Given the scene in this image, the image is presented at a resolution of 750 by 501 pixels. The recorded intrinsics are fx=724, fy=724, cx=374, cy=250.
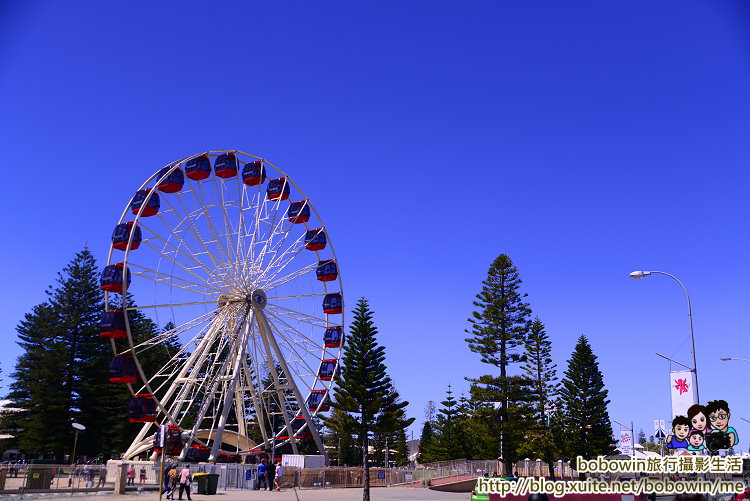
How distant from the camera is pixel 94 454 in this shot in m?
64.1

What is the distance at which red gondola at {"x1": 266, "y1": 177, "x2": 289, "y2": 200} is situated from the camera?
156 ft

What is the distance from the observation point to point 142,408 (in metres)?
40.1

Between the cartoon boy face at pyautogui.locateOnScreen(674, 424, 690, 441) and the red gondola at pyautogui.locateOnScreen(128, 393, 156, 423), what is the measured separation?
29.1 m

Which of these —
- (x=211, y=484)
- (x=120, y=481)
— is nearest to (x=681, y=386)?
(x=211, y=484)

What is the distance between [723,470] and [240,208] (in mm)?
33313

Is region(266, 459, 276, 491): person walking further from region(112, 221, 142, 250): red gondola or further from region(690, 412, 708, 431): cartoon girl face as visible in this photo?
region(690, 412, 708, 431): cartoon girl face

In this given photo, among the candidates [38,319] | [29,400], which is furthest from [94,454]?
[38,319]

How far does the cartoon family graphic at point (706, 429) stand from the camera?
19.1m

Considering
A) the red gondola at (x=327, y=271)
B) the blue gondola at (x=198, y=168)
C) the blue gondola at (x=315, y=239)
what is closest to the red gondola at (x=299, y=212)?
the blue gondola at (x=315, y=239)

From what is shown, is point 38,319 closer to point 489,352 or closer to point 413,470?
point 413,470

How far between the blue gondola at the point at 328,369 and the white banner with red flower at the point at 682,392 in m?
30.7

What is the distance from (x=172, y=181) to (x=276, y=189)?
7989mm

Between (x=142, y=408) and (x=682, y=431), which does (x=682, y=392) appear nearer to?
(x=682, y=431)

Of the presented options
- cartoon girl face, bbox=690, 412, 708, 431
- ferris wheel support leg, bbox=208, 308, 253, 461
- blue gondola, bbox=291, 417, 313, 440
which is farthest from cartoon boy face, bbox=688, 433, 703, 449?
blue gondola, bbox=291, 417, 313, 440
